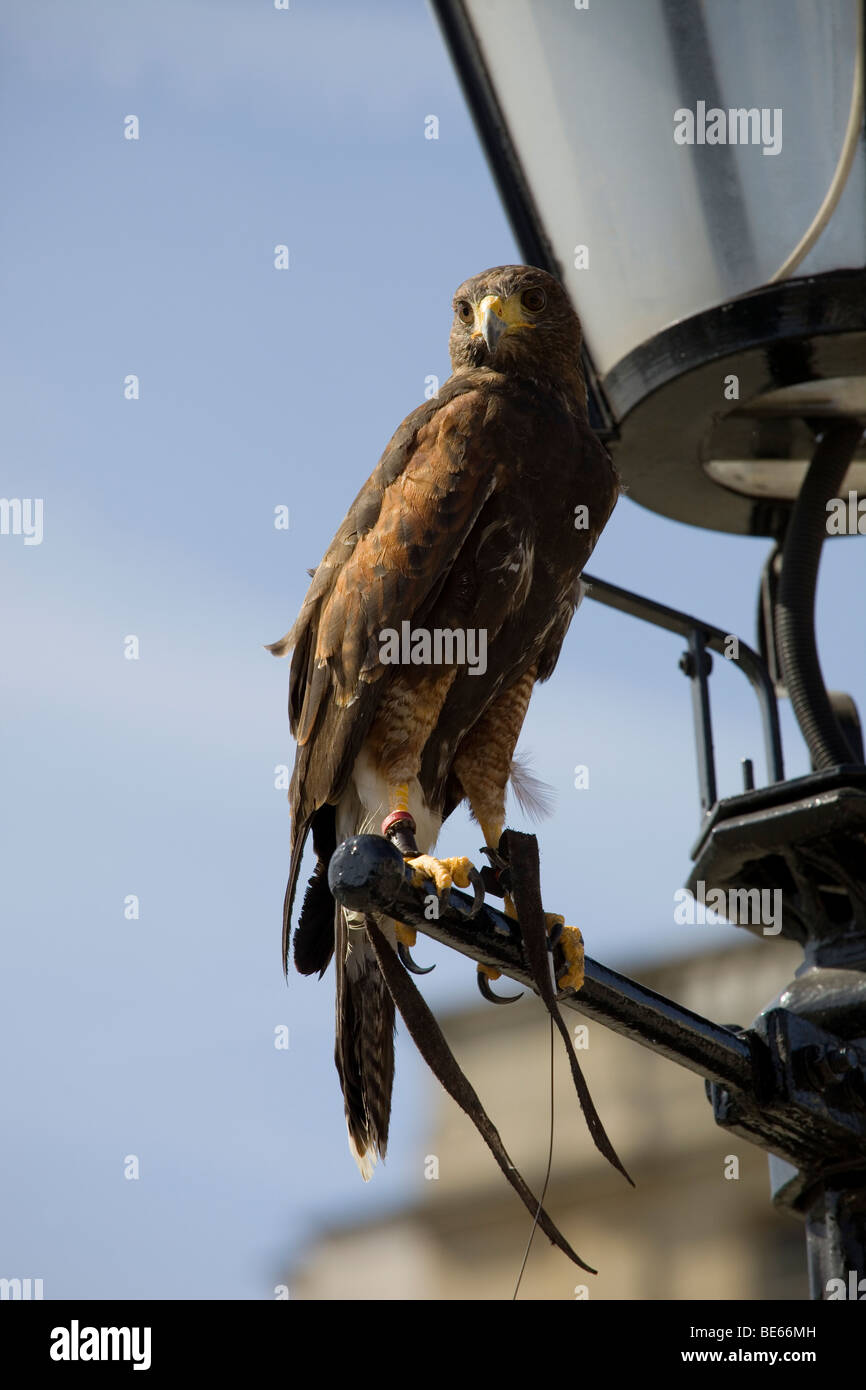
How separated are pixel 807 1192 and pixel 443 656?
5.98 ft

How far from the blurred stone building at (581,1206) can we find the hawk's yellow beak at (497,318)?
2669cm

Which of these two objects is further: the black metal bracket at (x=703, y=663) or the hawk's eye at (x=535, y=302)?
the hawk's eye at (x=535, y=302)

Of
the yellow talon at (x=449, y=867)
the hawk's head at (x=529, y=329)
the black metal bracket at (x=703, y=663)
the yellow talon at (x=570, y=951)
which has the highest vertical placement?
the hawk's head at (x=529, y=329)

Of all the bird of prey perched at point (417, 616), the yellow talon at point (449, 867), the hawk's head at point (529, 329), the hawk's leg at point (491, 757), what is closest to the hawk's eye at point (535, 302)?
the hawk's head at point (529, 329)

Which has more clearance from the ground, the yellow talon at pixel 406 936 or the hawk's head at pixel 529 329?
the hawk's head at pixel 529 329

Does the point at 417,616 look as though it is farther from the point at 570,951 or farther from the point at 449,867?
the point at 570,951

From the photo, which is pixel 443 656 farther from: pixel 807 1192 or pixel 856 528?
pixel 807 1192

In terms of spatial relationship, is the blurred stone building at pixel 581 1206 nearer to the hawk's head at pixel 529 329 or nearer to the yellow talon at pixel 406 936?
the hawk's head at pixel 529 329

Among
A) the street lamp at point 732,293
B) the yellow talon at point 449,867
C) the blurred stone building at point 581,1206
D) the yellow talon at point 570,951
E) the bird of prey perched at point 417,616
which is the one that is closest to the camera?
the yellow talon at point 570,951

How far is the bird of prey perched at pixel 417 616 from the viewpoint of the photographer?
Result: 4559mm

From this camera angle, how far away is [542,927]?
284 centimetres
